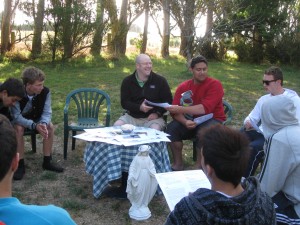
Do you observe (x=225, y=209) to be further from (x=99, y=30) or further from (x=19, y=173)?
(x=99, y=30)

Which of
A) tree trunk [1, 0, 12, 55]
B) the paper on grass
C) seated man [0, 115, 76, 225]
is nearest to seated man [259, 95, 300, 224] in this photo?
the paper on grass

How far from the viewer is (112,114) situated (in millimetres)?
7598

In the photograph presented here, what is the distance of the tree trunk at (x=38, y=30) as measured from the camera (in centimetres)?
1381

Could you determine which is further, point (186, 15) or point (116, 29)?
point (116, 29)

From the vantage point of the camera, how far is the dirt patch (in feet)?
12.3

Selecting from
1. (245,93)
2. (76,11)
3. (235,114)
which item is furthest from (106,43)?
(235,114)

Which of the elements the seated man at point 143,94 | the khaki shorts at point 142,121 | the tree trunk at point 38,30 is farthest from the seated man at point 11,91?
the tree trunk at point 38,30

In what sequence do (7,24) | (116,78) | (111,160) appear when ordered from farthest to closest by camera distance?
(7,24), (116,78), (111,160)

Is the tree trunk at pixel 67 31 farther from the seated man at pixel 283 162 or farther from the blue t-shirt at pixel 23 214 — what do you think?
the blue t-shirt at pixel 23 214

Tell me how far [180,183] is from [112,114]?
15.8 ft

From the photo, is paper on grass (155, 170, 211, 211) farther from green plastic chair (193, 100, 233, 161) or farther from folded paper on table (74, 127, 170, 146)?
green plastic chair (193, 100, 233, 161)

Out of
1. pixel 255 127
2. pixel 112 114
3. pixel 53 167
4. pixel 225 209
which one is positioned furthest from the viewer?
pixel 112 114

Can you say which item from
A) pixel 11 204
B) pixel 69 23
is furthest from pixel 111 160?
pixel 69 23

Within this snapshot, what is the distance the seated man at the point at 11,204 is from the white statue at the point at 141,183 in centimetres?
216
